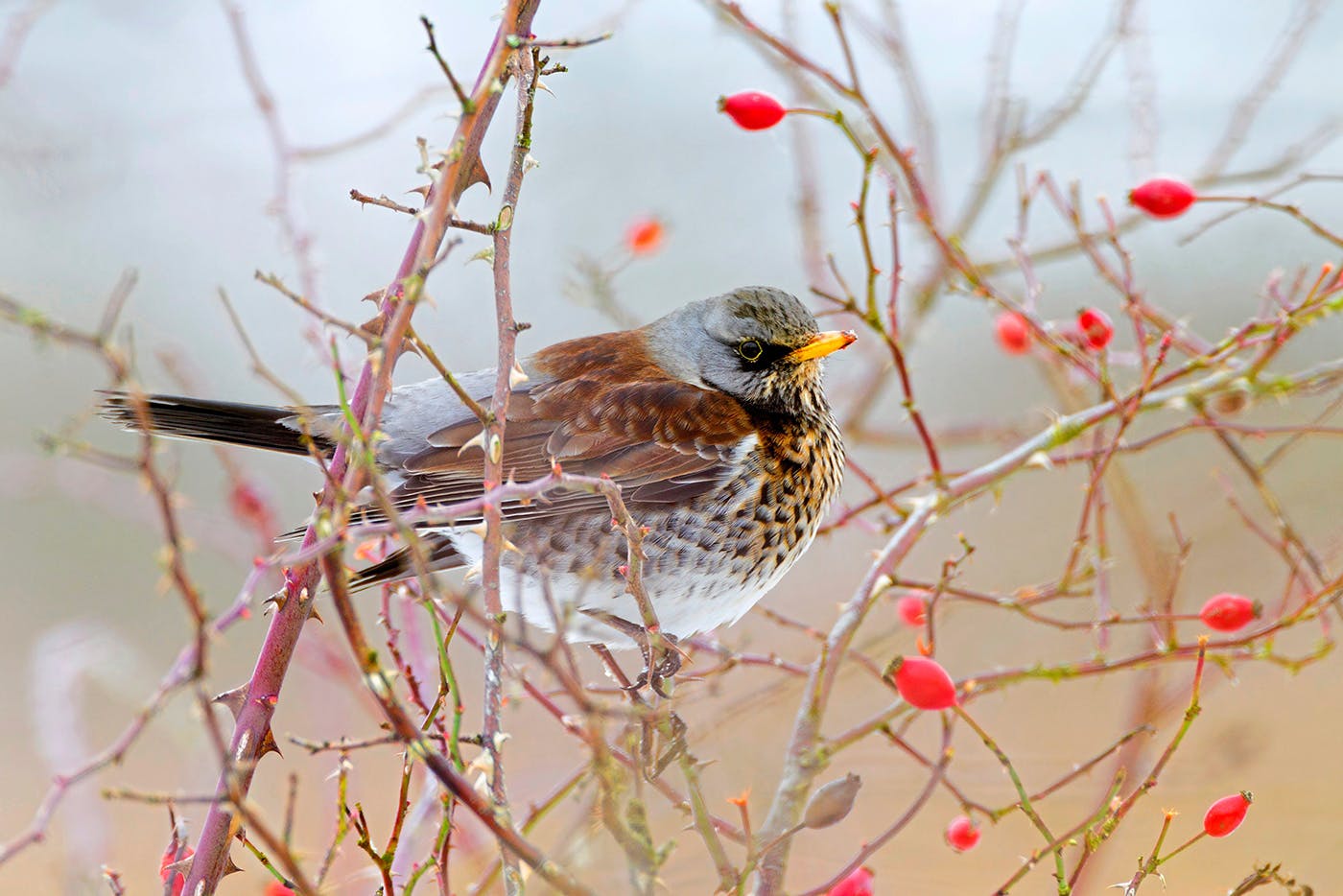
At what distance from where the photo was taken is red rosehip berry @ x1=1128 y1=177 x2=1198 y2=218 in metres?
1.55

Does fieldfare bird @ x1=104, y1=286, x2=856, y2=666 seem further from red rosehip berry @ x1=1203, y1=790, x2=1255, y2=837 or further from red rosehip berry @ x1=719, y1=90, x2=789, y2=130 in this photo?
red rosehip berry @ x1=1203, y1=790, x2=1255, y2=837

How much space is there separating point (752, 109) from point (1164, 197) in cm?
57

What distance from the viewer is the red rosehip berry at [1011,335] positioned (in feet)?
6.60

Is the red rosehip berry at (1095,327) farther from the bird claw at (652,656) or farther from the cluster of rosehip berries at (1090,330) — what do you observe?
the bird claw at (652,656)

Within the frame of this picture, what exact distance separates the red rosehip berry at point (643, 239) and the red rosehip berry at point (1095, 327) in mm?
902

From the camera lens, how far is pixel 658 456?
6.50ft

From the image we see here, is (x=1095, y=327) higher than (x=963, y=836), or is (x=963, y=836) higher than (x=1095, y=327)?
(x=1095, y=327)

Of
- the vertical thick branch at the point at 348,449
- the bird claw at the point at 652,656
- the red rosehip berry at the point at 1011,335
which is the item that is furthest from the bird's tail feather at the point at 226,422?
the red rosehip berry at the point at 1011,335

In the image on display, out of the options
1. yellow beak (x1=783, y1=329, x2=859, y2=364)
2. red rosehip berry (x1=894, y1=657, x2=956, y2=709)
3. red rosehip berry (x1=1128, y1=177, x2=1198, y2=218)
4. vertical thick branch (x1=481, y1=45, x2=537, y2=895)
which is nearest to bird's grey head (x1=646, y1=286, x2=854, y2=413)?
yellow beak (x1=783, y1=329, x2=859, y2=364)

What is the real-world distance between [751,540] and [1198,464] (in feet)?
9.50

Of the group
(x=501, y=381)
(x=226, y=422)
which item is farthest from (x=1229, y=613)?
(x=226, y=422)

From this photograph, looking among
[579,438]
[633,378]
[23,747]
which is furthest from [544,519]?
[23,747]

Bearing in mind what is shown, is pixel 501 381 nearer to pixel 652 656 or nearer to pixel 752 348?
pixel 652 656

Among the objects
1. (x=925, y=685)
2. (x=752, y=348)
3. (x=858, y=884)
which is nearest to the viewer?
(x=925, y=685)
